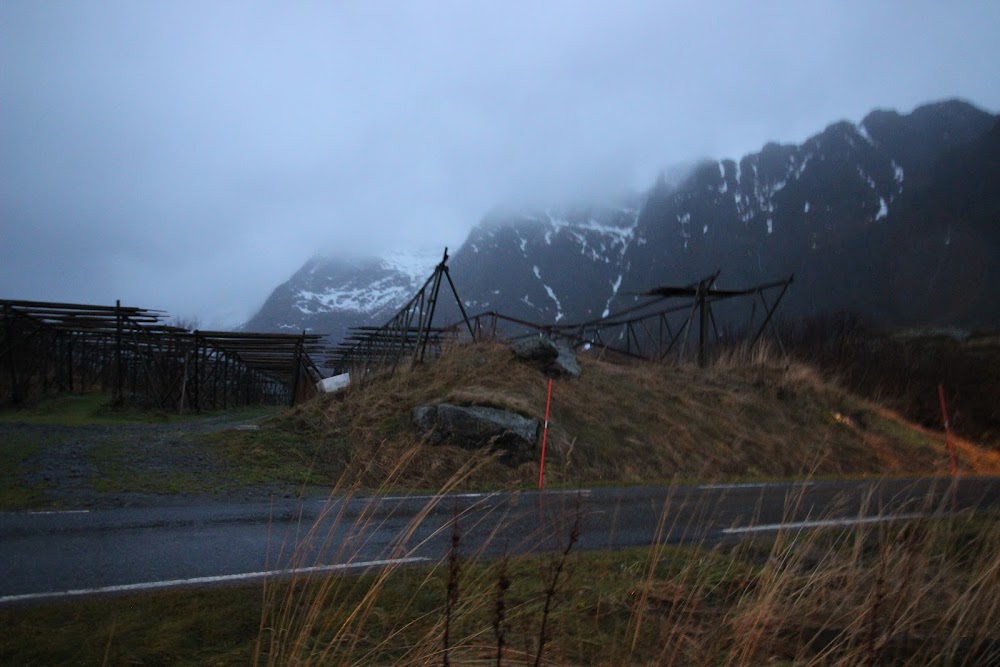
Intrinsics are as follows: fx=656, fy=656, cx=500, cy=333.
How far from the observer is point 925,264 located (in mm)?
49781

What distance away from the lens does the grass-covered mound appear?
11.4m

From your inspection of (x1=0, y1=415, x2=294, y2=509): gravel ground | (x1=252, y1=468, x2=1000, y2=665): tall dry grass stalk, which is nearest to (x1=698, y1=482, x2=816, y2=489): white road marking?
(x1=252, y1=468, x2=1000, y2=665): tall dry grass stalk

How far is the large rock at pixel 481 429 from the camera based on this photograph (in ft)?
38.3

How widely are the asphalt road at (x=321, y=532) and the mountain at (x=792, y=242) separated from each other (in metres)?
41.8

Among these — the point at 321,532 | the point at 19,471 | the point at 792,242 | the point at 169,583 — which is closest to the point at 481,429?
the point at 321,532

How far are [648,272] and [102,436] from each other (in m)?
62.9

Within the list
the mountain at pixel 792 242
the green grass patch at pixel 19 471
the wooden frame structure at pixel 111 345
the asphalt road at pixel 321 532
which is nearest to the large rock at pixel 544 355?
the asphalt road at pixel 321 532

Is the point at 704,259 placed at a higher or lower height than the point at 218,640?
higher

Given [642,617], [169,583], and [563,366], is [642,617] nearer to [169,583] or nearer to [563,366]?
[169,583]

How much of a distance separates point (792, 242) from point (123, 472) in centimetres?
6530

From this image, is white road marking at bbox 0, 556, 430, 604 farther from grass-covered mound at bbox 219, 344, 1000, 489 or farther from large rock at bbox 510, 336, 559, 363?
large rock at bbox 510, 336, 559, 363

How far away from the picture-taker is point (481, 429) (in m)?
11.8

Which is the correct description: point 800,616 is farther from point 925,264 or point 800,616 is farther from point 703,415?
point 925,264

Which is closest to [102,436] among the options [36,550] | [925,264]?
[36,550]
